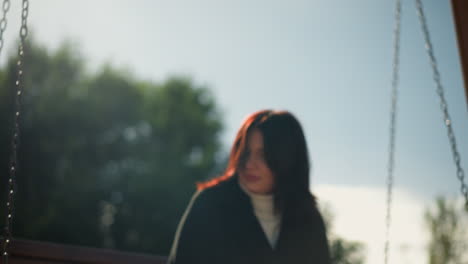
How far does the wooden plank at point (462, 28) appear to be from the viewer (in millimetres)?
2414

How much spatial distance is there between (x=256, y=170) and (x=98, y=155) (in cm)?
1480

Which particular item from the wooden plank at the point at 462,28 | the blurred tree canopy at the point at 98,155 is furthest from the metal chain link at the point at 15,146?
the blurred tree canopy at the point at 98,155

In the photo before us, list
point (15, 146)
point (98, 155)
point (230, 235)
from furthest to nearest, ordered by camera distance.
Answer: point (98, 155) → point (230, 235) → point (15, 146)

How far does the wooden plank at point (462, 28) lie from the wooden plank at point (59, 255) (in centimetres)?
228

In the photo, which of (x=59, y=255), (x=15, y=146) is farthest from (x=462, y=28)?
(x=59, y=255)

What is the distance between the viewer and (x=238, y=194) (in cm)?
242

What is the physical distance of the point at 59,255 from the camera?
99.4 inches

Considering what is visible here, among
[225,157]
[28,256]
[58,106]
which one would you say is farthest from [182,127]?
[28,256]

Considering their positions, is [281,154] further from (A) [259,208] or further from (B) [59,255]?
(B) [59,255]

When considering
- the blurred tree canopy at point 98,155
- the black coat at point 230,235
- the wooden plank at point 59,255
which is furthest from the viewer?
the blurred tree canopy at point 98,155

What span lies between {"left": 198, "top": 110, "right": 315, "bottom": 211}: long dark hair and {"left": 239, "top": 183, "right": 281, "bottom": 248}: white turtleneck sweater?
45 millimetres

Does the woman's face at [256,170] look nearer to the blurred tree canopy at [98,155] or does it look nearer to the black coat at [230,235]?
the black coat at [230,235]

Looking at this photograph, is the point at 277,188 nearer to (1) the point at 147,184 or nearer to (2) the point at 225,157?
(1) the point at 147,184

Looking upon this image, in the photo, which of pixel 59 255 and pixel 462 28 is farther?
pixel 59 255
